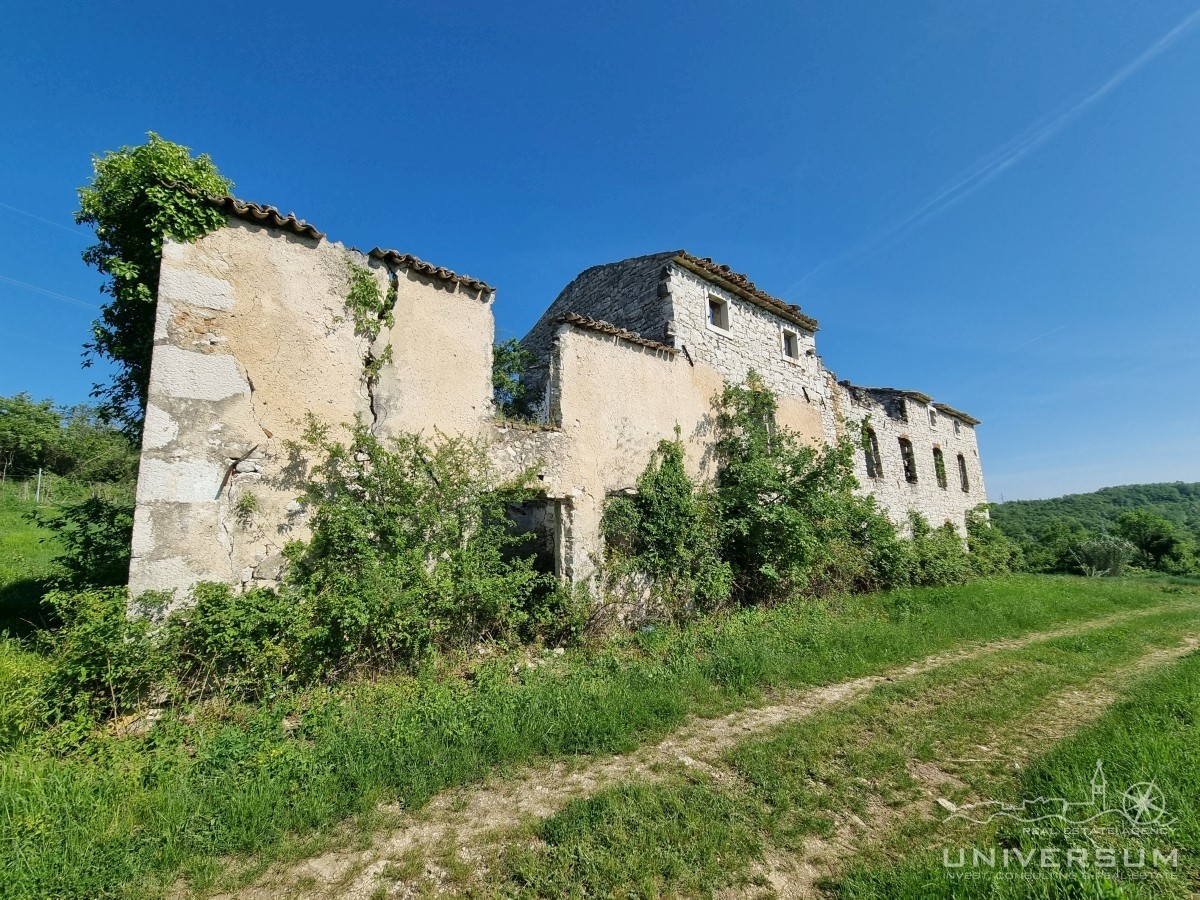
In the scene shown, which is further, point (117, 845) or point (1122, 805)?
point (1122, 805)

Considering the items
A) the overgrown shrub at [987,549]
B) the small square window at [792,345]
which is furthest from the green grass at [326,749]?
the overgrown shrub at [987,549]

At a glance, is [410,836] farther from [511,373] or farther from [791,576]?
[511,373]

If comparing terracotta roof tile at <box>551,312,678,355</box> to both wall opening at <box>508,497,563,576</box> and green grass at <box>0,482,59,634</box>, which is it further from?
green grass at <box>0,482,59,634</box>

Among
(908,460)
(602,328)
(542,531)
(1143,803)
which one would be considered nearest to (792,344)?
(602,328)

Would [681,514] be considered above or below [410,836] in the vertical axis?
above

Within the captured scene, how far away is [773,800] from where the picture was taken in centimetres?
355

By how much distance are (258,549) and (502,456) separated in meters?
3.04

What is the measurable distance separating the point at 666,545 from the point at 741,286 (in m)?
6.29

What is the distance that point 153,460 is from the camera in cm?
491

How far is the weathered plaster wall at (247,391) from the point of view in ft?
16.2

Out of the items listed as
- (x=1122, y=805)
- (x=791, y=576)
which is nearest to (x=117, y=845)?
(x=1122, y=805)

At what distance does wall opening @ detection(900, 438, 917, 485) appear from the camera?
18.0 meters

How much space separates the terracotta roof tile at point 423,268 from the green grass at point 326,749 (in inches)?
203

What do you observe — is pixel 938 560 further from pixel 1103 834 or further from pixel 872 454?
pixel 1103 834
